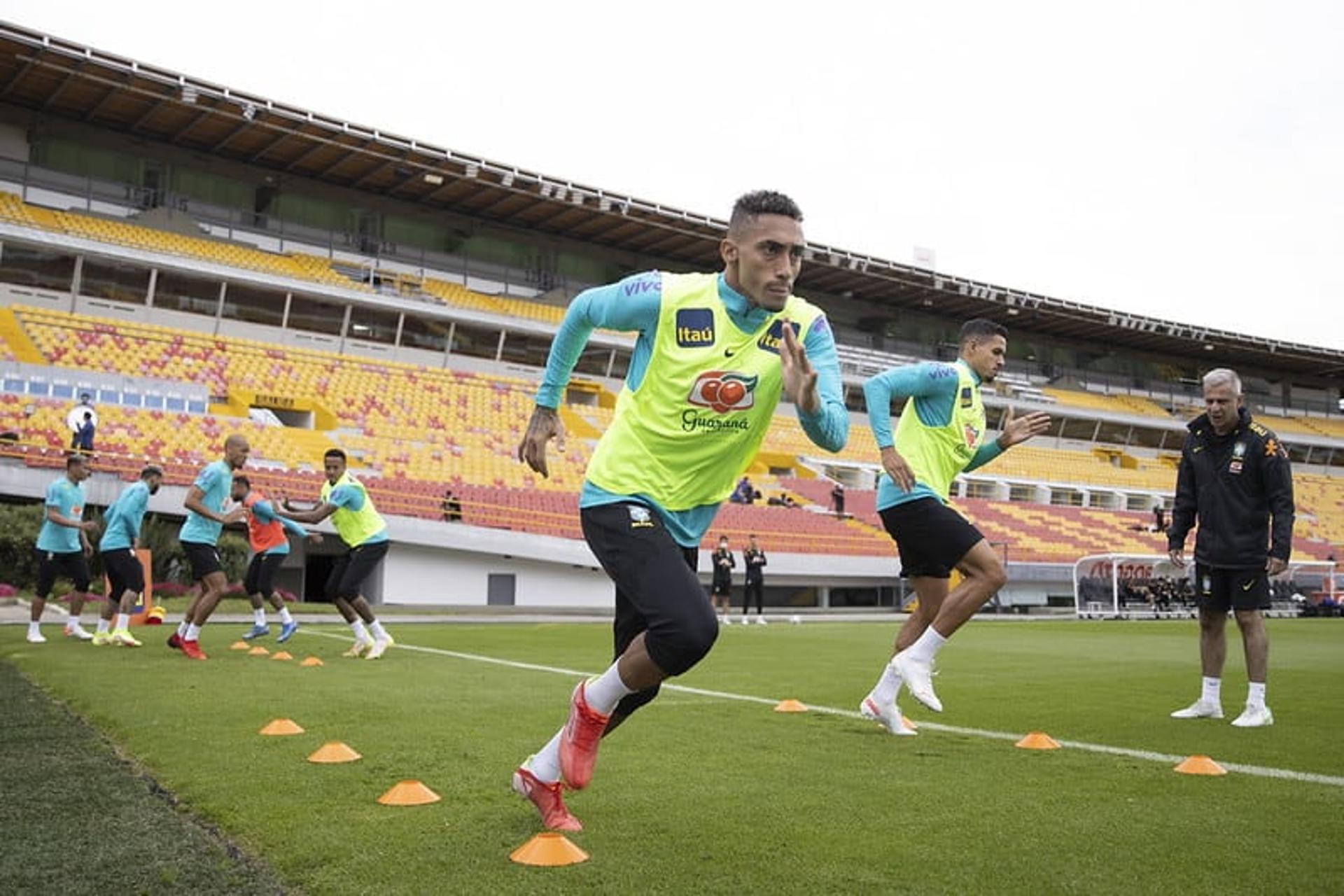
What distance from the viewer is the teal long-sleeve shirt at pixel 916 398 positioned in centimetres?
661

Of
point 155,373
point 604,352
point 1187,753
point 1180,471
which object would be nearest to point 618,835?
point 1187,753

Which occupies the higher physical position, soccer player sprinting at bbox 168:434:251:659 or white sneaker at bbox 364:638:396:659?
soccer player sprinting at bbox 168:434:251:659

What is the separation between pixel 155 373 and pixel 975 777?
29.4 meters

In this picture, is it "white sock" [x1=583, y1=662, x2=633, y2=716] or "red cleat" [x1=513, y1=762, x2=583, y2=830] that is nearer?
"red cleat" [x1=513, y1=762, x2=583, y2=830]

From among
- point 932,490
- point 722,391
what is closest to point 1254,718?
point 932,490

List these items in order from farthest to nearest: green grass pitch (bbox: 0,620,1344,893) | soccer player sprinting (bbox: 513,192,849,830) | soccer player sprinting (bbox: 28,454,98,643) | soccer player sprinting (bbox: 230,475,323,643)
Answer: soccer player sprinting (bbox: 230,475,323,643) < soccer player sprinting (bbox: 28,454,98,643) < soccer player sprinting (bbox: 513,192,849,830) < green grass pitch (bbox: 0,620,1344,893)

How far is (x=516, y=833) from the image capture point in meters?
3.55

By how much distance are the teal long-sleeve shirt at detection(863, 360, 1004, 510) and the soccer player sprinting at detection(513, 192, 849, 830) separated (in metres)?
2.70

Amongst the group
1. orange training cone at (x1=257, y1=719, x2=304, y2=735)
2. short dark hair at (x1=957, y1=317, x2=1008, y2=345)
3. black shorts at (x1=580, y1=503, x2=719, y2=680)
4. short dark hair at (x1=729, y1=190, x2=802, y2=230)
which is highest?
short dark hair at (x1=957, y1=317, x2=1008, y2=345)

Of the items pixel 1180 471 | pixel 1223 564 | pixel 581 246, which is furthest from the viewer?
pixel 581 246

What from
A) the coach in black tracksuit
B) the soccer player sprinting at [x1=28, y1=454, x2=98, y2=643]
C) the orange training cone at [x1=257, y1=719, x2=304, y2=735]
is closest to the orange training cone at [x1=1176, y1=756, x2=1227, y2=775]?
the coach in black tracksuit

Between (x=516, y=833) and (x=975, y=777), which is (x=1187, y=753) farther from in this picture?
(x=516, y=833)

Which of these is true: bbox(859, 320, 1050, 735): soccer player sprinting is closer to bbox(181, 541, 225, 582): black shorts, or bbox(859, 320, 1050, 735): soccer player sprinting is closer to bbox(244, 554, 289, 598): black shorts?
bbox(181, 541, 225, 582): black shorts

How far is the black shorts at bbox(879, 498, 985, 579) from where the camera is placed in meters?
6.41
